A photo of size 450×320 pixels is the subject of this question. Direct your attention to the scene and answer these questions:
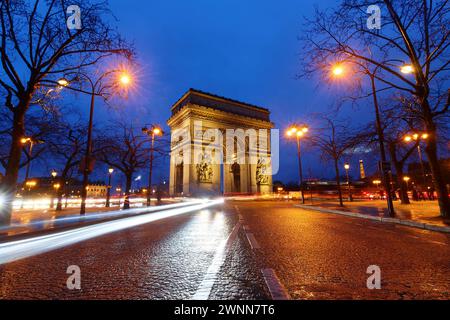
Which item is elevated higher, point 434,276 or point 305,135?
point 305,135

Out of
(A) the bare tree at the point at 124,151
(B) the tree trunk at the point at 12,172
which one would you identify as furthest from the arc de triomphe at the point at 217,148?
(B) the tree trunk at the point at 12,172

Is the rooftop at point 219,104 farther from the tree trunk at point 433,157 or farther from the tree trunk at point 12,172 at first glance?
the tree trunk at point 433,157

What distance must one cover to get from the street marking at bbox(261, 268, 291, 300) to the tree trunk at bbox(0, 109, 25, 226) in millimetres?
9478

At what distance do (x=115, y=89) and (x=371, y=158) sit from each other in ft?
64.3

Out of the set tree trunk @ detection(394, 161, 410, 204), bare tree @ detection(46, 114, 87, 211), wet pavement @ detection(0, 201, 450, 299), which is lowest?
wet pavement @ detection(0, 201, 450, 299)

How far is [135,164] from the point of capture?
816 inches

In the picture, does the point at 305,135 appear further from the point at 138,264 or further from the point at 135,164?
the point at 138,264

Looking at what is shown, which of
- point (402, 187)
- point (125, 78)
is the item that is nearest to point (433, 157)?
point (402, 187)

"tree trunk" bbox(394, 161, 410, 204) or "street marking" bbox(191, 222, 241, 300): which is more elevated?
"tree trunk" bbox(394, 161, 410, 204)

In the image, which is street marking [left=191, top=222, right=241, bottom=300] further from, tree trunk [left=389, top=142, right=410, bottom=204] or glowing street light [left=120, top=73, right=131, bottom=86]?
tree trunk [left=389, top=142, right=410, bottom=204]

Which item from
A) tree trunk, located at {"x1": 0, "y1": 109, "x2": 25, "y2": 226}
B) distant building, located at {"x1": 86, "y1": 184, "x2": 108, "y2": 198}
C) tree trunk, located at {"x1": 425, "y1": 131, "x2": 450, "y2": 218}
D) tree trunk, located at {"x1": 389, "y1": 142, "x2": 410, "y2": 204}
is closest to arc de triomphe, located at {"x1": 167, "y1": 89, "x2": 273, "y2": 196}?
tree trunk, located at {"x1": 389, "y1": 142, "x2": 410, "y2": 204}

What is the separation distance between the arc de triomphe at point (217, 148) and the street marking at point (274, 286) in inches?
1222

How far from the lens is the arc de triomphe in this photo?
35.2 metres
